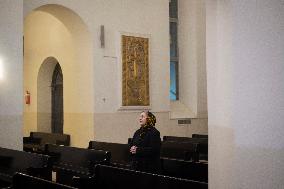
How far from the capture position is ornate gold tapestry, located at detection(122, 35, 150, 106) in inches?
414

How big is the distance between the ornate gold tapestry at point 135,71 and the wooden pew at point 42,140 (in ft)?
6.08

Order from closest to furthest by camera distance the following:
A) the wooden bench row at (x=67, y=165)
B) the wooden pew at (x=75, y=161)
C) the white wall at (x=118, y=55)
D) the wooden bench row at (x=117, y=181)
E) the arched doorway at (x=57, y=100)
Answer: the wooden bench row at (x=117, y=181)
the wooden bench row at (x=67, y=165)
the wooden pew at (x=75, y=161)
the white wall at (x=118, y=55)
the arched doorway at (x=57, y=100)

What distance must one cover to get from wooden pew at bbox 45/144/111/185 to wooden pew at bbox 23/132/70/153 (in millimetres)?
3348

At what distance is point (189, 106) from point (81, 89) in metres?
3.56

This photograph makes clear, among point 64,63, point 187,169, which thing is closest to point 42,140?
point 64,63

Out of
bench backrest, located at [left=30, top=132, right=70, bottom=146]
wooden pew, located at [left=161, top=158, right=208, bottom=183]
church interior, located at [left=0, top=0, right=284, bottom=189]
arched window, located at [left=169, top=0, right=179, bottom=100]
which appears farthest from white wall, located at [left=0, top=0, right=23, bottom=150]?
arched window, located at [left=169, top=0, right=179, bottom=100]

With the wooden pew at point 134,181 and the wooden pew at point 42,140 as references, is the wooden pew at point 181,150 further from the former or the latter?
the wooden pew at point 42,140

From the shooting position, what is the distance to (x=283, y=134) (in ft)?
8.89

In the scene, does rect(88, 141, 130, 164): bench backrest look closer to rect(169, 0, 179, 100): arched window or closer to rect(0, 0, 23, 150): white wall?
rect(0, 0, 23, 150): white wall

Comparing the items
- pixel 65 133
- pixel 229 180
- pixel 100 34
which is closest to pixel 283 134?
pixel 229 180

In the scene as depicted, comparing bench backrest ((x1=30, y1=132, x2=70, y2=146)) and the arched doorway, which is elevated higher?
the arched doorway

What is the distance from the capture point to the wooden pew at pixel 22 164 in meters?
5.45

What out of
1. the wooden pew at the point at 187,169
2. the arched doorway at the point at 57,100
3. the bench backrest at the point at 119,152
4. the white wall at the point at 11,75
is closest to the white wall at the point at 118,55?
the white wall at the point at 11,75

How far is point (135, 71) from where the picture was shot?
1070cm
